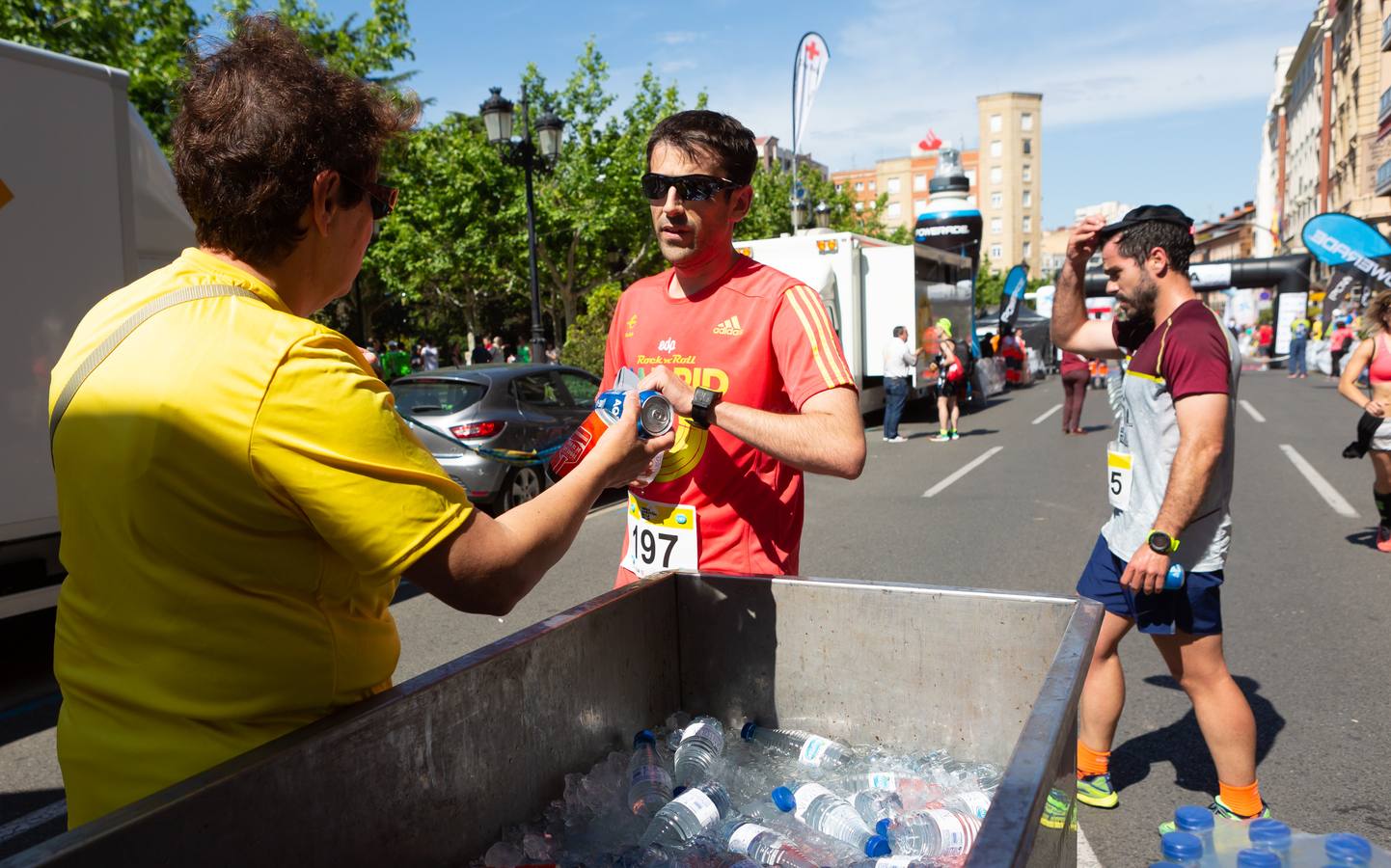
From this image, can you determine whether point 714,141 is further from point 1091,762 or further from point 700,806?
point 1091,762

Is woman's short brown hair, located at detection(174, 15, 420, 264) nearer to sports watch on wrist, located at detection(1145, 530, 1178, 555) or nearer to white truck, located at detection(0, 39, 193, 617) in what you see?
sports watch on wrist, located at detection(1145, 530, 1178, 555)

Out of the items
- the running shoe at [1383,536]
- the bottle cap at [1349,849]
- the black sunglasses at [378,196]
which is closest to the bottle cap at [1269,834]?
the bottle cap at [1349,849]

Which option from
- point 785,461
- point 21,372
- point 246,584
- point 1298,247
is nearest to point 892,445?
point 21,372

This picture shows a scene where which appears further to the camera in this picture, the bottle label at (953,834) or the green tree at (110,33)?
the green tree at (110,33)

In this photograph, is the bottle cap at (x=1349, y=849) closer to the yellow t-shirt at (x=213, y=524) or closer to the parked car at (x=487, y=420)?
the yellow t-shirt at (x=213, y=524)

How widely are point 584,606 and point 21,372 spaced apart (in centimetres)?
431

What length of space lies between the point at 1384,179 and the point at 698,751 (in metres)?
47.0

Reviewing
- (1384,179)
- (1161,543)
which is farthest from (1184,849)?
(1384,179)

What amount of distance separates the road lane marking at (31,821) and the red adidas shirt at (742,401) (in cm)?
266

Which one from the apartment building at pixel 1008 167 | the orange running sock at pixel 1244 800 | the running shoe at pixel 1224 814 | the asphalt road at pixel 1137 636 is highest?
the apartment building at pixel 1008 167

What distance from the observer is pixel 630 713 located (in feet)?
7.71

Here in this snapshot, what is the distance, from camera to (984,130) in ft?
399

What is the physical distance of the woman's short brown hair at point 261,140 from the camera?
1.44m

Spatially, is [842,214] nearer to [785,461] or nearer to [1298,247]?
[1298,247]
